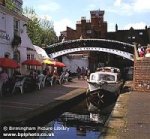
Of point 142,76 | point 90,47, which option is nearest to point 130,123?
point 142,76

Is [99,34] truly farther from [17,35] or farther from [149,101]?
[149,101]

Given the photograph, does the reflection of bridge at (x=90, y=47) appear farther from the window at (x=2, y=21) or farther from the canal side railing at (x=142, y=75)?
the canal side railing at (x=142, y=75)

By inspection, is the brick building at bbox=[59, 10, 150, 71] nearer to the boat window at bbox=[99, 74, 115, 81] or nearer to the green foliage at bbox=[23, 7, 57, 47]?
the green foliage at bbox=[23, 7, 57, 47]

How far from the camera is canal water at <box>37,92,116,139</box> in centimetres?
1688

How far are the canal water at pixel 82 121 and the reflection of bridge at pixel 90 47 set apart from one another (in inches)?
1067

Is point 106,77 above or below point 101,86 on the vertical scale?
above

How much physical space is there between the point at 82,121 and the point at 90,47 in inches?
1489

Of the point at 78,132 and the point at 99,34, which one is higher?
the point at 99,34

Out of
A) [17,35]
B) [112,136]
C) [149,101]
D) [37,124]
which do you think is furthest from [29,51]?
[112,136]

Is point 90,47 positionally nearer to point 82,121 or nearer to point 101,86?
point 101,86

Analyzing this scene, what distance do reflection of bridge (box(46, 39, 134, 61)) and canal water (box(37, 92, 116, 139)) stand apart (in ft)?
88.9

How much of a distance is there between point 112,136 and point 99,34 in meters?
67.3

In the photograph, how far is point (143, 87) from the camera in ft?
98.6

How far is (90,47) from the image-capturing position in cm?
5841
